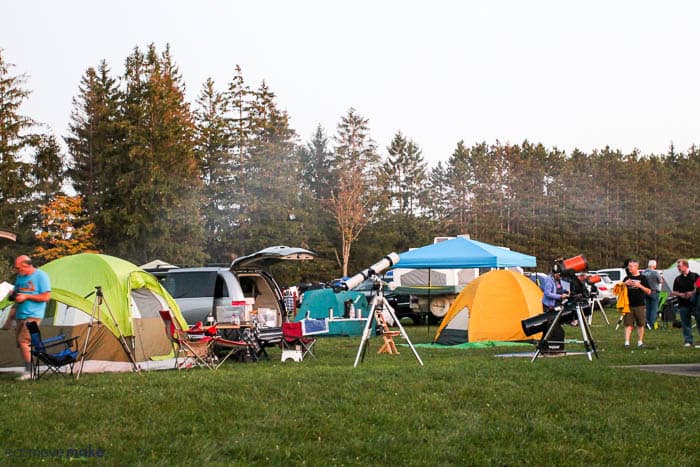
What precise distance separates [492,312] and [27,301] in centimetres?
1025

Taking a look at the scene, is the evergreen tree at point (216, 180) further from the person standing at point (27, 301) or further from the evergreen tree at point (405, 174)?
the person standing at point (27, 301)

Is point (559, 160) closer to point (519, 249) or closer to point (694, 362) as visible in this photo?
point (519, 249)

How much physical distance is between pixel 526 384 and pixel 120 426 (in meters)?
4.80

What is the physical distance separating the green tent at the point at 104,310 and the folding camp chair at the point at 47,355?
77cm

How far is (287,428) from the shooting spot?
797cm

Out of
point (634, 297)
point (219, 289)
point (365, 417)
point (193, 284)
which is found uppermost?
point (193, 284)

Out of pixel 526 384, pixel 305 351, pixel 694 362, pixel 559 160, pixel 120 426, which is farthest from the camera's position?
pixel 559 160

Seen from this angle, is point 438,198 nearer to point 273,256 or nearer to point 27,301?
point 273,256

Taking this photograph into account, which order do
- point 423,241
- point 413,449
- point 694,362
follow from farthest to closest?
point 423,241 → point 694,362 → point 413,449

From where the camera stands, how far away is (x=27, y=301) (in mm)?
11094

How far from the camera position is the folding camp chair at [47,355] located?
11.0 meters

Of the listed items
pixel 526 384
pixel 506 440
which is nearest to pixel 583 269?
pixel 526 384

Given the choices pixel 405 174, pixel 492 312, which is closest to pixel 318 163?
pixel 405 174

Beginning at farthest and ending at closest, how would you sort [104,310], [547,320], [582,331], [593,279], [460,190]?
[460,190]
[547,320]
[593,279]
[582,331]
[104,310]
